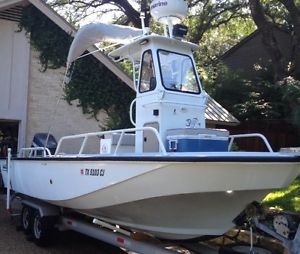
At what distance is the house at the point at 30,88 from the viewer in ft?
43.3

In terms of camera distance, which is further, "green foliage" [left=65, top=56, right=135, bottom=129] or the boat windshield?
"green foliage" [left=65, top=56, right=135, bottom=129]

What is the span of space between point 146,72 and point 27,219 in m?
3.82

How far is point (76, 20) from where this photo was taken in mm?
24859

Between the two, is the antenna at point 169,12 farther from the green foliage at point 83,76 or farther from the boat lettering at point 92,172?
the green foliage at point 83,76

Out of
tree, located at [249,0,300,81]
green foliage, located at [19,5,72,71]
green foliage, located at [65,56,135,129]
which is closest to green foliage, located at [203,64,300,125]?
tree, located at [249,0,300,81]

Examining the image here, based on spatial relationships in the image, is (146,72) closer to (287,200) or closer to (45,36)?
(287,200)

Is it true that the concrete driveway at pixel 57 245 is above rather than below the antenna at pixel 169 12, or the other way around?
below

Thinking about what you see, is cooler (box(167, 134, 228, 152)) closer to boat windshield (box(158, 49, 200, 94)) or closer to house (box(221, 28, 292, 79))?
boat windshield (box(158, 49, 200, 94))

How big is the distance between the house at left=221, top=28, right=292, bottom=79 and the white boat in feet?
59.8

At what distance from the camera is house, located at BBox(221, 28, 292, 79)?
25578 mm

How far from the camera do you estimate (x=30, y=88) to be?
1354 cm

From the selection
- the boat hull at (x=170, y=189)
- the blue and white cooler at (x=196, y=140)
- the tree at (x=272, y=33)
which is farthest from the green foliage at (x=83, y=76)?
the blue and white cooler at (x=196, y=140)

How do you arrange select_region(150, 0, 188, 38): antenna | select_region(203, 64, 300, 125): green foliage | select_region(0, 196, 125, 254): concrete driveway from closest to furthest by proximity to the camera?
select_region(150, 0, 188, 38): antenna
select_region(0, 196, 125, 254): concrete driveway
select_region(203, 64, 300, 125): green foliage

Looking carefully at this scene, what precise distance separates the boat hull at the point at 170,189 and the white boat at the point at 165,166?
0.01 meters
